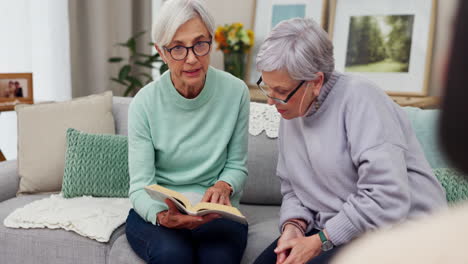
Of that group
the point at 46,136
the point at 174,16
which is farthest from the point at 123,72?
the point at 174,16

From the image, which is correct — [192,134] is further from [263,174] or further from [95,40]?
[95,40]

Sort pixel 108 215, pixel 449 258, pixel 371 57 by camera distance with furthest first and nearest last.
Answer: pixel 371 57 < pixel 108 215 < pixel 449 258

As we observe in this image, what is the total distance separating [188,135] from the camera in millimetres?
1749

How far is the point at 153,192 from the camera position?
144cm

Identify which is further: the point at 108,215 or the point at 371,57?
the point at 371,57

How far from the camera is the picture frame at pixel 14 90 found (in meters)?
2.50

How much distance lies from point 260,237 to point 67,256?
70 centimetres

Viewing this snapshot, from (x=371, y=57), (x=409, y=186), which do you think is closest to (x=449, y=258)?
(x=409, y=186)

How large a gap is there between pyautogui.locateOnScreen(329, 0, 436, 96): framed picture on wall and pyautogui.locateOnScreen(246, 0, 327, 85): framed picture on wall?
149 millimetres

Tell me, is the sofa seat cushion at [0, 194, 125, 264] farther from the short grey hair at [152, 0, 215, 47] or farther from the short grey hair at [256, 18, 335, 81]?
the short grey hair at [256, 18, 335, 81]

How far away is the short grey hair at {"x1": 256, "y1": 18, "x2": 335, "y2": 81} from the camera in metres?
1.36

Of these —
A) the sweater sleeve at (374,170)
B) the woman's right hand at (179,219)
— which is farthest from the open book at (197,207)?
the sweater sleeve at (374,170)

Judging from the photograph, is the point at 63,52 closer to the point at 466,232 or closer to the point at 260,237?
the point at 260,237

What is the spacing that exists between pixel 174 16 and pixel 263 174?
0.80m
